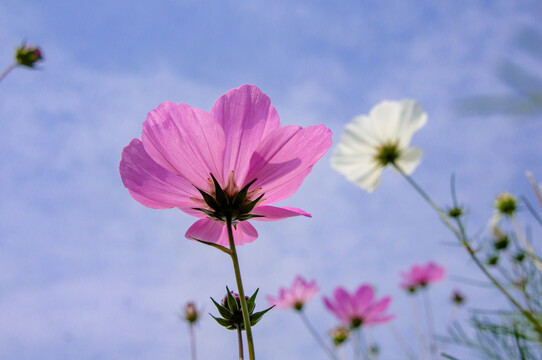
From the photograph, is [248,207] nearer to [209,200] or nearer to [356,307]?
[209,200]

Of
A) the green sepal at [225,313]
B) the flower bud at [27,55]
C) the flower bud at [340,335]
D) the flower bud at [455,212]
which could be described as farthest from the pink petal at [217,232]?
the flower bud at [27,55]

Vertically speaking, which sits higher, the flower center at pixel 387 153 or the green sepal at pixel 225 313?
the flower center at pixel 387 153

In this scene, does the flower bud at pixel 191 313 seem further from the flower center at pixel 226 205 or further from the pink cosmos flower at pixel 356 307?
the flower center at pixel 226 205

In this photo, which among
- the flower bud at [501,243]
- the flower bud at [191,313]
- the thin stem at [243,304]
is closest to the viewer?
the thin stem at [243,304]

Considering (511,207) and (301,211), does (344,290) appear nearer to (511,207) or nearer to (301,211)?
(511,207)

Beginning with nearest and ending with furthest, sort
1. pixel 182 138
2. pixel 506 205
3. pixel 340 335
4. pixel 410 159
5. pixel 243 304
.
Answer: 1. pixel 243 304
2. pixel 182 138
3. pixel 410 159
4. pixel 506 205
5. pixel 340 335

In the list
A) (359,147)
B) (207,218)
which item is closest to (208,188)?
(207,218)

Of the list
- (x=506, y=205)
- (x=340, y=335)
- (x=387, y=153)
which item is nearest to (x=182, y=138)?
(x=387, y=153)
